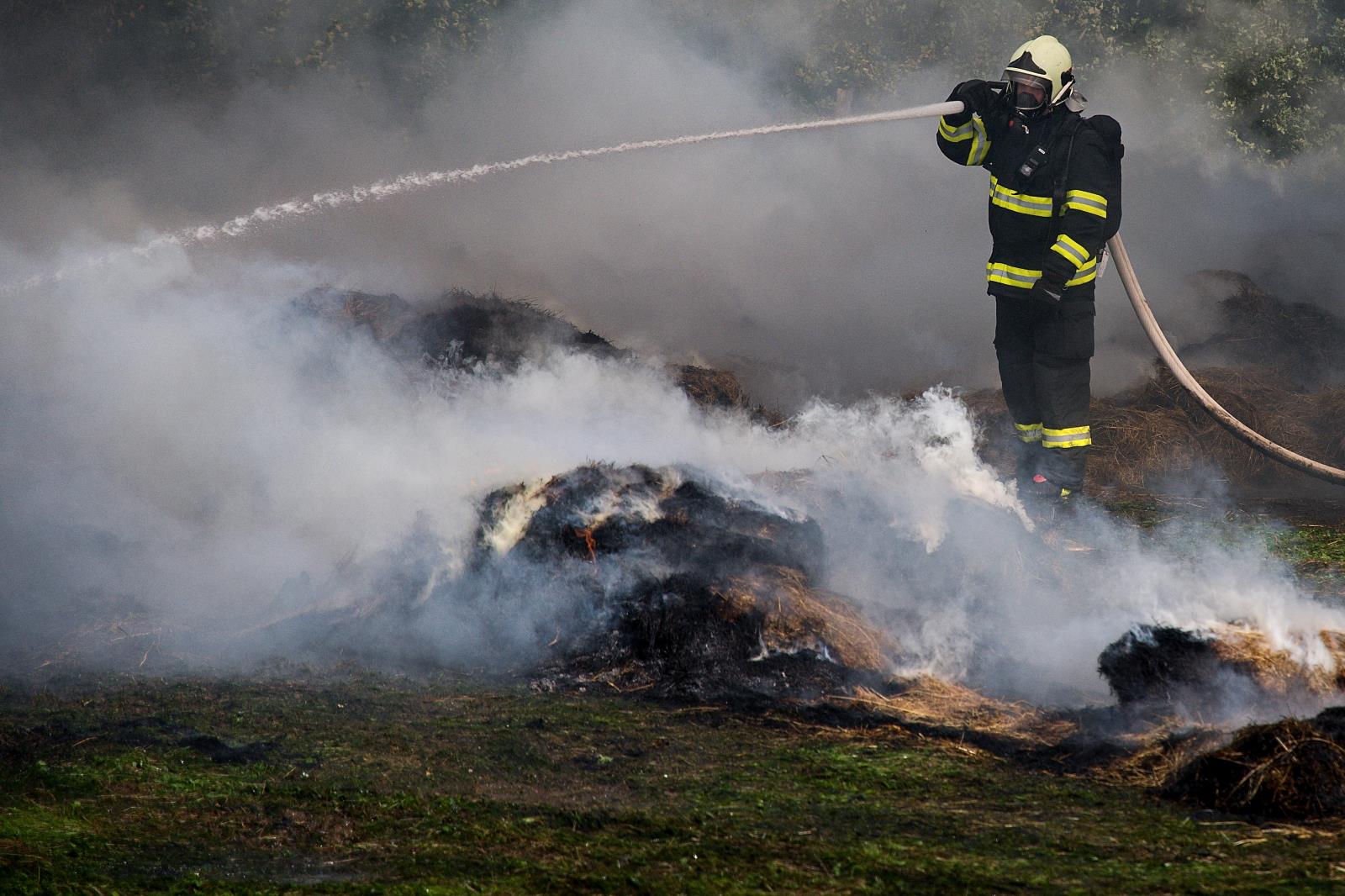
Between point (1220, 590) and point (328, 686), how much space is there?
4327 mm

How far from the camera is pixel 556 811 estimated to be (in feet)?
14.3

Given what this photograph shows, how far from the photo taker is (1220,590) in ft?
19.4

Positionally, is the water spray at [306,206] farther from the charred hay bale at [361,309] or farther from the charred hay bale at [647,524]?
the charred hay bale at [647,524]

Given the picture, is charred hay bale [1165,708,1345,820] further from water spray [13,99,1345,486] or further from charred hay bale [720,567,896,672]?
water spray [13,99,1345,486]

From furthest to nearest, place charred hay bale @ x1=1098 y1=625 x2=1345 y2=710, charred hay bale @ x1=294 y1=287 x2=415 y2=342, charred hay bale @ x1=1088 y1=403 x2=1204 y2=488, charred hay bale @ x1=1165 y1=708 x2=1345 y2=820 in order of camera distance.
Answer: charred hay bale @ x1=1088 y1=403 x2=1204 y2=488, charred hay bale @ x1=294 y1=287 x2=415 y2=342, charred hay bale @ x1=1098 y1=625 x2=1345 y2=710, charred hay bale @ x1=1165 y1=708 x2=1345 y2=820

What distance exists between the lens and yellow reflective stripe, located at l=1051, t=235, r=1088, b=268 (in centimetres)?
743

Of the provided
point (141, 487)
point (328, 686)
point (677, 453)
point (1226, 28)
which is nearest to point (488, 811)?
point (328, 686)

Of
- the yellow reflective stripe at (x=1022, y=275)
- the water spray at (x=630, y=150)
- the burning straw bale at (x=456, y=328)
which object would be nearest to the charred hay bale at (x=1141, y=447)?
the water spray at (x=630, y=150)

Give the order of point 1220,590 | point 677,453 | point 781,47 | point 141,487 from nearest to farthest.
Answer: point 1220,590
point 677,453
point 141,487
point 781,47

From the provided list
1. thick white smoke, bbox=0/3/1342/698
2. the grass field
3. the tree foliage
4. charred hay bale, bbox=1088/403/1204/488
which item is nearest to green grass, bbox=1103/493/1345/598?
thick white smoke, bbox=0/3/1342/698

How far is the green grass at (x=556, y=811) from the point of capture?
12.2 ft

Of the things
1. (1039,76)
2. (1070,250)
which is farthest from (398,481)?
(1039,76)

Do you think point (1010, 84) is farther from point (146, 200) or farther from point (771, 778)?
point (146, 200)

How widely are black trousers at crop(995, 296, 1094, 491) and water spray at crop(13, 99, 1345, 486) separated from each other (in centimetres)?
94
